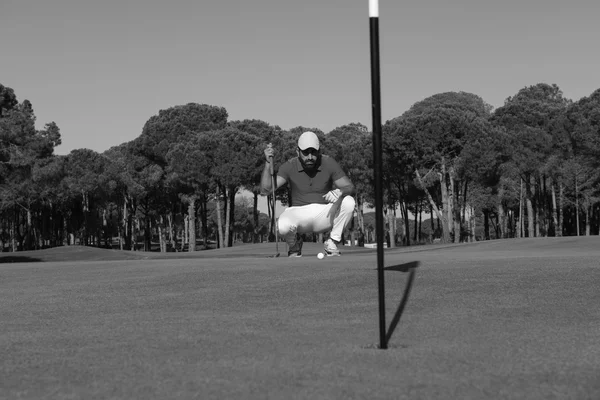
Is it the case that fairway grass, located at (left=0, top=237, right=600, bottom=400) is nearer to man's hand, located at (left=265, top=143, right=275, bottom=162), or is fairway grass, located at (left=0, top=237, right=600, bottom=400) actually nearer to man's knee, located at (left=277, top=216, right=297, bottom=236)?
man's knee, located at (left=277, top=216, right=297, bottom=236)

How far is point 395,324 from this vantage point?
8422 millimetres

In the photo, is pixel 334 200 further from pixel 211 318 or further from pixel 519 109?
pixel 519 109

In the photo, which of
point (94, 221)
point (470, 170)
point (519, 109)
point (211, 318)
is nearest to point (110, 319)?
point (211, 318)

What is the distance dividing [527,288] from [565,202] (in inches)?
2642

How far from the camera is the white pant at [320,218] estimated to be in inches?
620

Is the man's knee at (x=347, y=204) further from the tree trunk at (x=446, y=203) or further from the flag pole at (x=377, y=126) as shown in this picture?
the tree trunk at (x=446, y=203)

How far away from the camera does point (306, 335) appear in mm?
7824

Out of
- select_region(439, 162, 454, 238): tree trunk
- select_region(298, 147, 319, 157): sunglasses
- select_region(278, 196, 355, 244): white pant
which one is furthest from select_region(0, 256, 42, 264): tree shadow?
select_region(439, 162, 454, 238): tree trunk

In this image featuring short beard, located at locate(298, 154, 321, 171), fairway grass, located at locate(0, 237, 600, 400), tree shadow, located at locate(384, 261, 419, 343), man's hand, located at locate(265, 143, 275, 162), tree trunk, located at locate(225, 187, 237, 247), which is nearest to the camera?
fairway grass, located at locate(0, 237, 600, 400)

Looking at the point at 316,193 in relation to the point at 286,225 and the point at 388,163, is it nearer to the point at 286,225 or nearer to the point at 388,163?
the point at 286,225

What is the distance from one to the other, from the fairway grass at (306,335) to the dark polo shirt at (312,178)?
2343mm

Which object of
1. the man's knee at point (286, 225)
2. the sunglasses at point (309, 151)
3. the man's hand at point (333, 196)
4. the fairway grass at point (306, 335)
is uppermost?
the sunglasses at point (309, 151)

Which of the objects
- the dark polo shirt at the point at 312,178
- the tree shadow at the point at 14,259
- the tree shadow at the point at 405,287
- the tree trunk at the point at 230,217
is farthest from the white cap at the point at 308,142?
the tree trunk at the point at 230,217

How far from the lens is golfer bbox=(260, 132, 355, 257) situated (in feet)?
51.7
